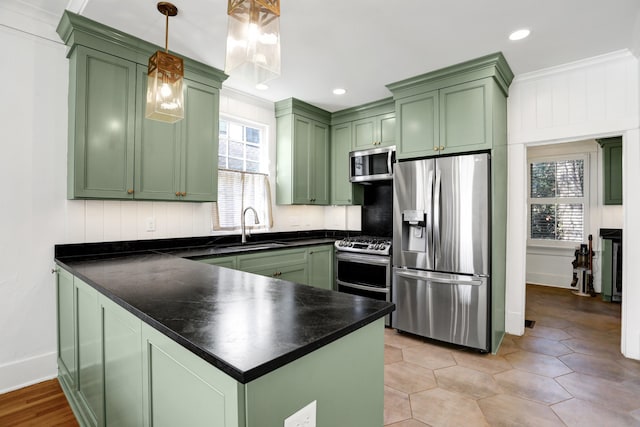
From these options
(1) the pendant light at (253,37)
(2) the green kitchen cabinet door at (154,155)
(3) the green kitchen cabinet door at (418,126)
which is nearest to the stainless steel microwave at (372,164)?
(3) the green kitchen cabinet door at (418,126)

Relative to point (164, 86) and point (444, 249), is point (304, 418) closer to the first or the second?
point (164, 86)

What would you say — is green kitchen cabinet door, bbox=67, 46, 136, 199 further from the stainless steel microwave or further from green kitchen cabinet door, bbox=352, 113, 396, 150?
green kitchen cabinet door, bbox=352, 113, 396, 150

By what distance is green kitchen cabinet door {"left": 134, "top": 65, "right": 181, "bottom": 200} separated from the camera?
8.51 feet

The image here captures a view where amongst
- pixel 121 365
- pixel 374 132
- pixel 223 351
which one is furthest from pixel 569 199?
pixel 121 365

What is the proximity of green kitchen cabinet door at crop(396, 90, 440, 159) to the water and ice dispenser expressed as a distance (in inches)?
24.5

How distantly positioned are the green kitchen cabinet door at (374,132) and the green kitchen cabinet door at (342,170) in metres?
0.13

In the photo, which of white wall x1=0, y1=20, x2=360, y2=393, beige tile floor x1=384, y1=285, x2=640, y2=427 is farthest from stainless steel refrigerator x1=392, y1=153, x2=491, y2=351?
white wall x1=0, y1=20, x2=360, y2=393

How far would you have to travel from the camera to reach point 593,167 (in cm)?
511

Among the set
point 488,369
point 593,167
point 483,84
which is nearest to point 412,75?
point 483,84

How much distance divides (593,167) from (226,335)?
6.37 metres

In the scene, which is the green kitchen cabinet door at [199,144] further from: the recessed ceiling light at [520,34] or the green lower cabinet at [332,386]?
the recessed ceiling light at [520,34]

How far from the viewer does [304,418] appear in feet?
2.83

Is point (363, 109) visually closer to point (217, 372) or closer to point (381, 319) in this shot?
point (381, 319)

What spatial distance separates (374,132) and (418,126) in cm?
86
